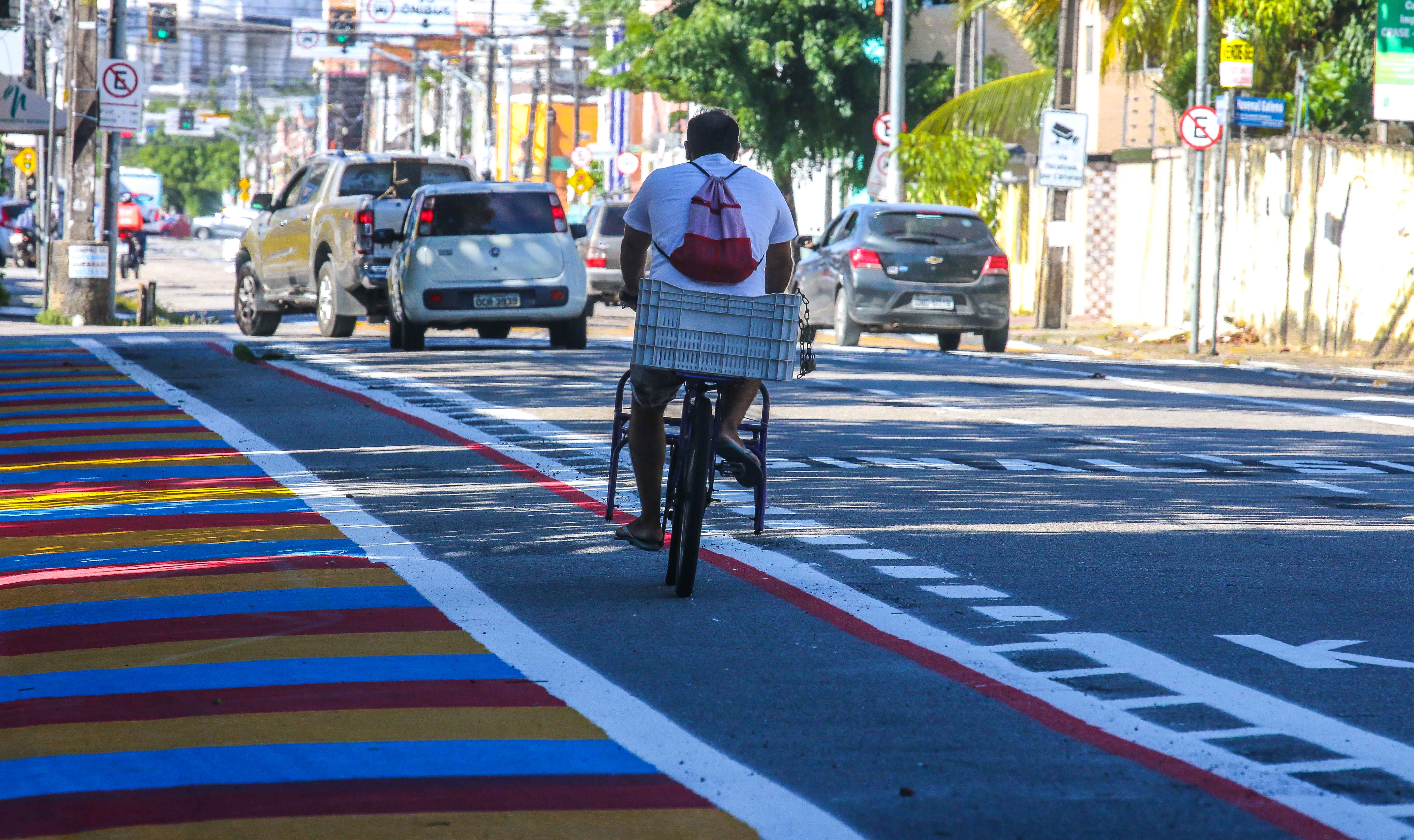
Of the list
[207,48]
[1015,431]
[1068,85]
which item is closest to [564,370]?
[1015,431]

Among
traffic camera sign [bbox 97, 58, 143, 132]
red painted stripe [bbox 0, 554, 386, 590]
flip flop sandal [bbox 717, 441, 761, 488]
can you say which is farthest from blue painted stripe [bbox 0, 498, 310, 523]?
traffic camera sign [bbox 97, 58, 143, 132]

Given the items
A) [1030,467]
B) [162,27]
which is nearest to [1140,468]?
[1030,467]

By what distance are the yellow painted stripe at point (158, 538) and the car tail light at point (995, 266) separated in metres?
14.8

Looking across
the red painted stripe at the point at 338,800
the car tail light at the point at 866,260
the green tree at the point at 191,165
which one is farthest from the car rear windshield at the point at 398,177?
the green tree at the point at 191,165

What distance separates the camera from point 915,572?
7855 mm

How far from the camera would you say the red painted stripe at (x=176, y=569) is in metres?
7.80

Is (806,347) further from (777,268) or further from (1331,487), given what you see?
(1331,487)

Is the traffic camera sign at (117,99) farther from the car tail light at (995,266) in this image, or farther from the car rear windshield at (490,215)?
the car tail light at (995,266)

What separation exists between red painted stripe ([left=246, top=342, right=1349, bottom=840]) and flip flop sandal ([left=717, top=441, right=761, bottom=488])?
1.17 feet

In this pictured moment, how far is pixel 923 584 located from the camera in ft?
24.8

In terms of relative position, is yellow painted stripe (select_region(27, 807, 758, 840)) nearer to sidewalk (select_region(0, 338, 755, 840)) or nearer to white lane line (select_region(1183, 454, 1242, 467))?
sidewalk (select_region(0, 338, 755, 840))

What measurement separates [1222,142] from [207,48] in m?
166

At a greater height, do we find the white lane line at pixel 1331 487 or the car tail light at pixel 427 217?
the car tail light at pixel 427 217

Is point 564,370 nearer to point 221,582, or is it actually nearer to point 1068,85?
point 221,582
